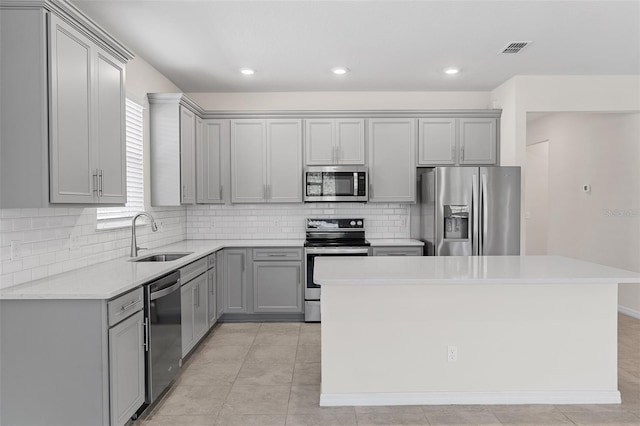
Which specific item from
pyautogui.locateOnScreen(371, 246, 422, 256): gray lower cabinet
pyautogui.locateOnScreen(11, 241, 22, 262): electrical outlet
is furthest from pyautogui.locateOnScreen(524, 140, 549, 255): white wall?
pyautogui.locateOnScreen(11, 241, 22, 262): electrical outlet

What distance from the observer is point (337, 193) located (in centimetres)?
516

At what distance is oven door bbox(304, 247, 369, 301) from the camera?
16.1 ft

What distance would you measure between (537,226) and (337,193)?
13.7 ft

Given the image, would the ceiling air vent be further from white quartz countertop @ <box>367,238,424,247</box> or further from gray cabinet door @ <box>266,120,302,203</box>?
gray cabinet door @ <box>266,120,302,203</box>

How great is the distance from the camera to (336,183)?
5156mm

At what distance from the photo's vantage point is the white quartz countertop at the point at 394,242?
16.3ft

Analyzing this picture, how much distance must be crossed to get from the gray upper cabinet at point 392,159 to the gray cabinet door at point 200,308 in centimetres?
222

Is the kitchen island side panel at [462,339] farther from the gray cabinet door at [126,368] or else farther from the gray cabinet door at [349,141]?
the gray cabinet door at [349,141]

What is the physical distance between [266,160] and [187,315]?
224 cm

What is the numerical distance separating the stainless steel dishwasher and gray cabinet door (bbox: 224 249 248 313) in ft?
5.20

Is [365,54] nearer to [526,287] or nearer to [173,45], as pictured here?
[173,45]

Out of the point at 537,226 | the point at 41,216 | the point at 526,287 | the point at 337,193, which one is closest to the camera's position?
the point at 41,216

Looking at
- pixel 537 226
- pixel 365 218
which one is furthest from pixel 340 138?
pixel 537 226

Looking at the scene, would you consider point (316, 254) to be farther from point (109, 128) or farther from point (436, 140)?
point (109, 128)
